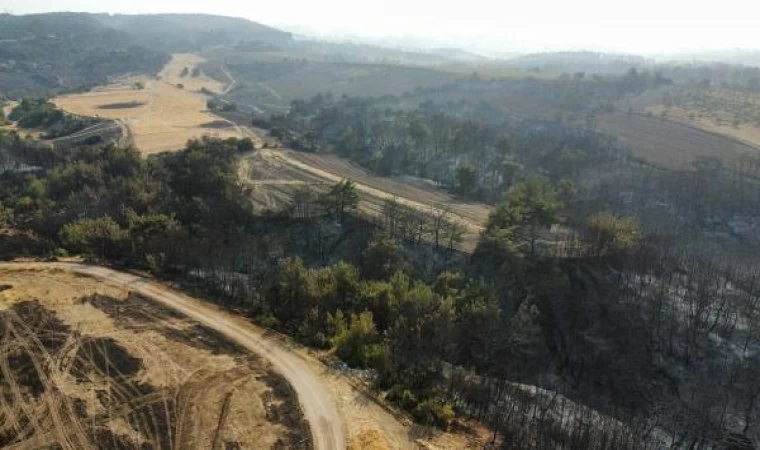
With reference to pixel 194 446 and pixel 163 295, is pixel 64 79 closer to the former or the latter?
pixel 163 295

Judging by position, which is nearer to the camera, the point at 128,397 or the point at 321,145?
the point at 128,397

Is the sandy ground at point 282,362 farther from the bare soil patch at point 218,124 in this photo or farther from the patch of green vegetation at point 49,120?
the bare soil patch at point 218,124

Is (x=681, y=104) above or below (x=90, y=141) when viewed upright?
above

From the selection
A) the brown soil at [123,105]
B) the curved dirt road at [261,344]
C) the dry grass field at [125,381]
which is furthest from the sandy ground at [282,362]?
the brown soil at [123,105]

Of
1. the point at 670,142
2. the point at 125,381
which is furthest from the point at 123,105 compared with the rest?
the point at 670,142

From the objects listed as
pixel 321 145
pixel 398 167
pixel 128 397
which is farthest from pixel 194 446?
pixel 321 145
